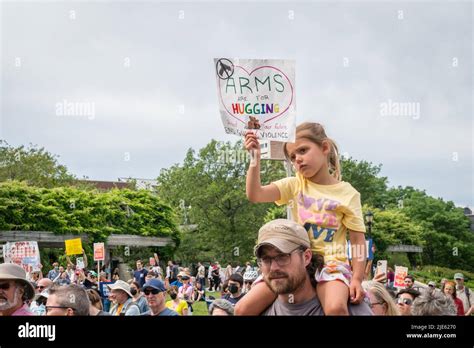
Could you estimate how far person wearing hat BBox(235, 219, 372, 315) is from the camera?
3.03 meters

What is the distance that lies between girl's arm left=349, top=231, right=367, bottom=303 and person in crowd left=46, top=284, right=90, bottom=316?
1.97 metres

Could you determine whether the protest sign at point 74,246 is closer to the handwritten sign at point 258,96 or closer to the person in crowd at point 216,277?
the person in crowd at point 216,277

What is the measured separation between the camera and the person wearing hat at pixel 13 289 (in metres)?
4.22

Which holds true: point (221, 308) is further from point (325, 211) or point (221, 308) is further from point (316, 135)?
point (316, 135)

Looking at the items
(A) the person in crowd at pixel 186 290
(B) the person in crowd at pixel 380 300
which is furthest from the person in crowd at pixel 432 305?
(A) the person in crowd at pixel 186 290

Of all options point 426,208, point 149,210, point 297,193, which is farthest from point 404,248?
point 297,193

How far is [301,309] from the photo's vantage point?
10.4 ft

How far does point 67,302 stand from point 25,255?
12727 millimetres

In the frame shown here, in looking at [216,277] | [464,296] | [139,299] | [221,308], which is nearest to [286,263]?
[221,308]

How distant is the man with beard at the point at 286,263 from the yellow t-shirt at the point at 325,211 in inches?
9.2

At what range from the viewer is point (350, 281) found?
134 inches
